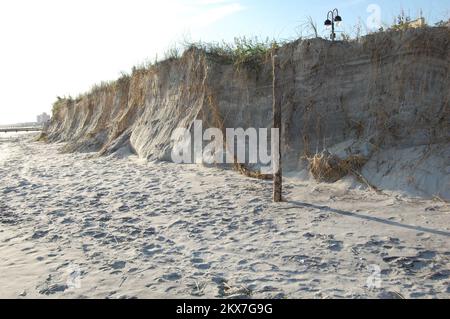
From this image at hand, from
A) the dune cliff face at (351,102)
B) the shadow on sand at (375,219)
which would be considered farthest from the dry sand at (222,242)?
the dune cliff face at (351,102)

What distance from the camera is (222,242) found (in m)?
4.52

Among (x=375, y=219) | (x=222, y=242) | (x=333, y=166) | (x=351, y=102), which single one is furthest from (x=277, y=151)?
(x=222, y=242)

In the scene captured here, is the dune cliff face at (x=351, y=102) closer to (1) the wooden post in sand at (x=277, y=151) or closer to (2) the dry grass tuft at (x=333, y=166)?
(2) the dry grass tuft at (x=333, y=166)

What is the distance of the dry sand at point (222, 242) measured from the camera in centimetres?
342

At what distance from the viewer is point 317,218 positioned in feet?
17.2

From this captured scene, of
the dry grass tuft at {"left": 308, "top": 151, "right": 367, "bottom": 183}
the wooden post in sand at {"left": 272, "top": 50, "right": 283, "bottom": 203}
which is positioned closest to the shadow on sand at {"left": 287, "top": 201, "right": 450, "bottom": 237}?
the wooden post in sand at {"left": 272, "top": 50, "right": 283, "bottom": 203}

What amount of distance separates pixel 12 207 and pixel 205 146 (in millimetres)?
4495

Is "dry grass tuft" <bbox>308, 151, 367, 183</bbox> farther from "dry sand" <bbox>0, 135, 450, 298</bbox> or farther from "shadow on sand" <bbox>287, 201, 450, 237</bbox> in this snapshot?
Result: "shadow on sand" <bbox>287, 201, 450, 237</bbox>

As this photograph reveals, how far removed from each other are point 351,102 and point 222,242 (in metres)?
4.69

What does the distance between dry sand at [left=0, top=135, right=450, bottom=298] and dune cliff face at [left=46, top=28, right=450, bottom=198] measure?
87 centimetres

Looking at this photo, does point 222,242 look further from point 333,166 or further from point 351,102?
point 351,102

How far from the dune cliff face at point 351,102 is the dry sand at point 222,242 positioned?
87 centimetres
